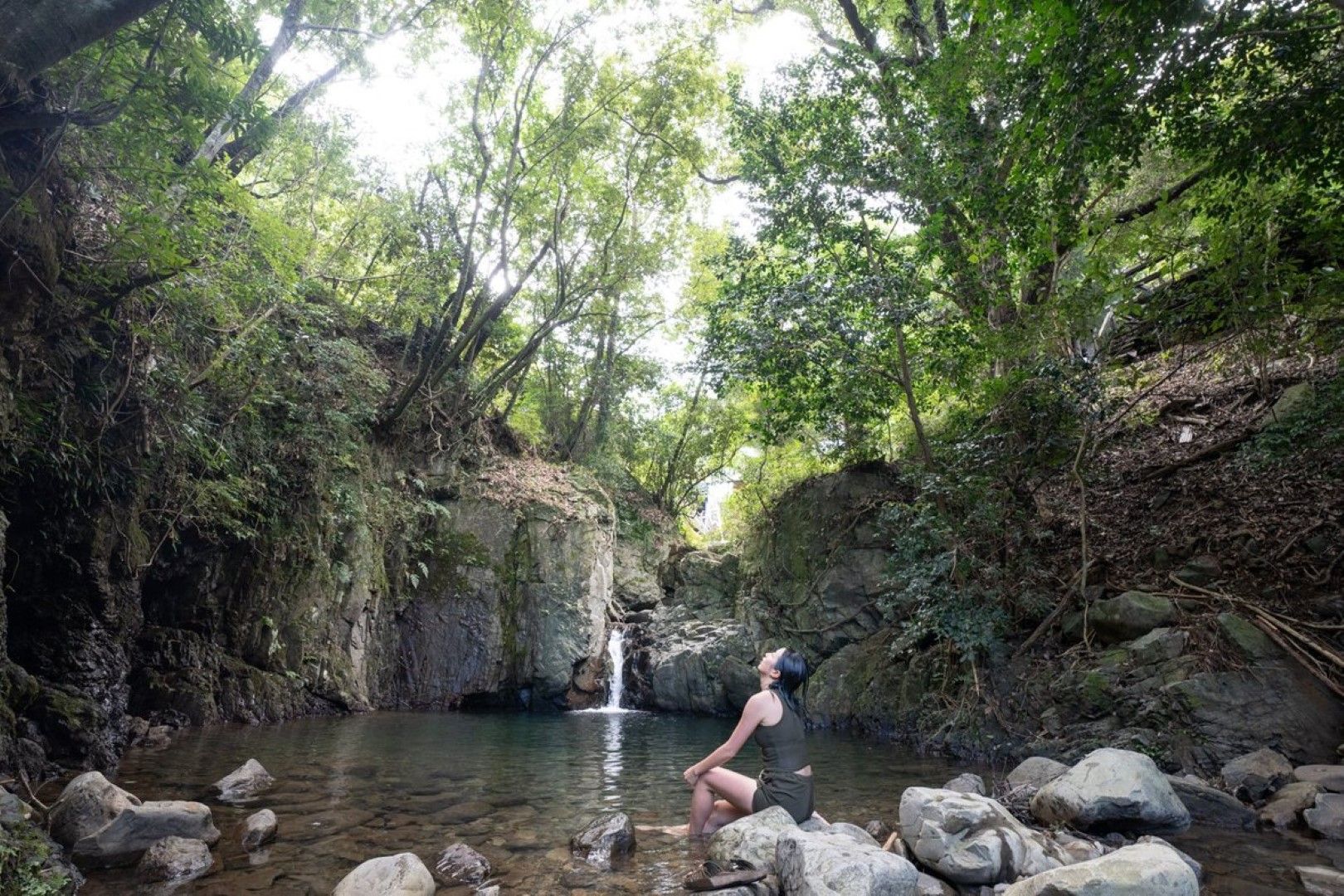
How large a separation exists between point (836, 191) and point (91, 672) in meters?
10.8

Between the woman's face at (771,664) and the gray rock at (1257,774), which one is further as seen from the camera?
the gray rock at (1257,774)

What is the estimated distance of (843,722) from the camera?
39.2 ft

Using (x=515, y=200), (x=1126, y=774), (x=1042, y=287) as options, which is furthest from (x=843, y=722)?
(x=515, y=200)

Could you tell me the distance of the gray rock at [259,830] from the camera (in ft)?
15.2

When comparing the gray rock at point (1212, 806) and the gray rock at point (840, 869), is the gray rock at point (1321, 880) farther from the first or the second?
the gray rock at point (840, 869)

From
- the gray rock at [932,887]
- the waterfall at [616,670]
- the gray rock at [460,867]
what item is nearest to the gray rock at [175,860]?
the gray rock at [460,867]

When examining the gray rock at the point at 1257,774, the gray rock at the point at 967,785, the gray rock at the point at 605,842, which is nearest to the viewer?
the gray rock at the point at 605,842

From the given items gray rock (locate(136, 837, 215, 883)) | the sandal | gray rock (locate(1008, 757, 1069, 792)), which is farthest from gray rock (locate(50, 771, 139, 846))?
gray rock (locate(1008, 757, 1069, 792))

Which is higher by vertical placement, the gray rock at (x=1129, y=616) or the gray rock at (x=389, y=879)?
the gray rock at (x=1129, y=616)

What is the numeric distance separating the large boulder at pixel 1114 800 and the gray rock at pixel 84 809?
6423 millimetres

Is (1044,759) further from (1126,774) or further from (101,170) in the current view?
(101,170)

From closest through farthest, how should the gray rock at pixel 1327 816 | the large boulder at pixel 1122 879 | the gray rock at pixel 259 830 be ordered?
the large boulder at pixel 1122 879, the gray rock at pixel 259 830, the gray rock at pixel 1327 816

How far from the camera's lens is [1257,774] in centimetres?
614

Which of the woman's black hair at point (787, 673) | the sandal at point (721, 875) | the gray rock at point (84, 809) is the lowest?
the sandal at point (721, 875)
